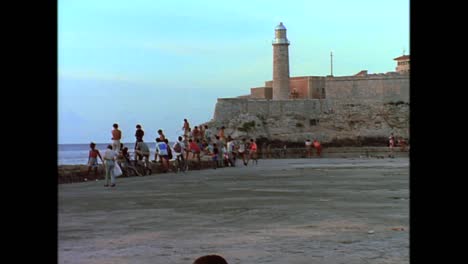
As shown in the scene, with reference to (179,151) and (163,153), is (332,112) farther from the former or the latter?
(163,153)

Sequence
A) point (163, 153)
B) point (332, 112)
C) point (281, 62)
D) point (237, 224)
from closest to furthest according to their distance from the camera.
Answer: point (237, 224) → point (163, 153) → point (332, 112) → point (281, 62)

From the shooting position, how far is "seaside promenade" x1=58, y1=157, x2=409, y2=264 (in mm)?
5914

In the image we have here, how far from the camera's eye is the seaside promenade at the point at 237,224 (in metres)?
5.91

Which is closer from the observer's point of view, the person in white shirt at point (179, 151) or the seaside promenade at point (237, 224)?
the seaside promenade at point (237, 224)

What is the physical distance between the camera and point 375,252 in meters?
5.96

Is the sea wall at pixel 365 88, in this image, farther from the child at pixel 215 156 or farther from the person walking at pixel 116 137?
the person walking at pixel 116 137

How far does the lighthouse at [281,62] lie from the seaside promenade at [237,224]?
57.3m

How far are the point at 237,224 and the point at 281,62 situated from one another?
208ft

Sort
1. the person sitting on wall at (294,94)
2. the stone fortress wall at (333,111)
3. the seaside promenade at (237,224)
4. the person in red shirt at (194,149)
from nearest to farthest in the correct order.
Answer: the seaside promenade at (237,224), the person in red shirt at (194,149), the stone fortress wall at (333,111), the person sitting on wall at (294,94)

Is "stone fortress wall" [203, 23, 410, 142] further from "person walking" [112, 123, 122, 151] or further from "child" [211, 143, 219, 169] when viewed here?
"person walking" [112, 123, 122, 151]

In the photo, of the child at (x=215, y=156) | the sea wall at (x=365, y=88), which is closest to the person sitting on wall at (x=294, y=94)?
the sea wall at (x=365, y=88)

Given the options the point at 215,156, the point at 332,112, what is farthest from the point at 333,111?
the point at 215,156

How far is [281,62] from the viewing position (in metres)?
70.6
